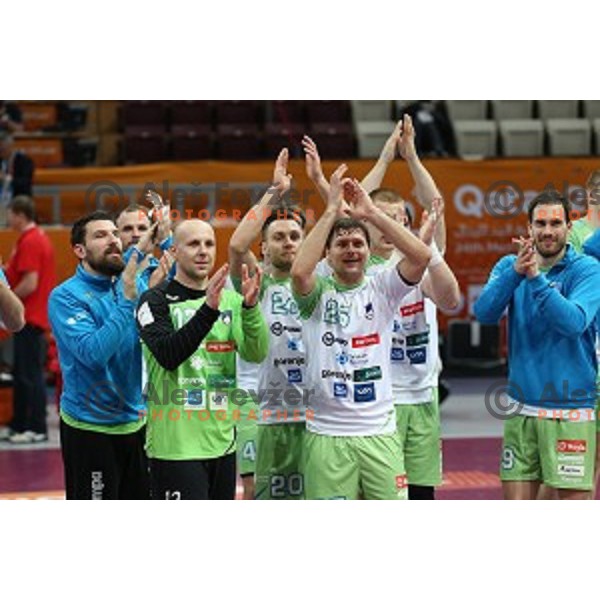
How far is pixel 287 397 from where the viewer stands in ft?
22.8

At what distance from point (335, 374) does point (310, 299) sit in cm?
39

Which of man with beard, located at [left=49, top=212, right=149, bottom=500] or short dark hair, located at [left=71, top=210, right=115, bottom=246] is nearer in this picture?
man with beard, located at [left=49, top=212, right=149, bottom=500]

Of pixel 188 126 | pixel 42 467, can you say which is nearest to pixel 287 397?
pixel 42 467

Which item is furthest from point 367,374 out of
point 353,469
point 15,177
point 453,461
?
point 15,177

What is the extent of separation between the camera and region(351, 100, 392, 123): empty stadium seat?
15680 millimetres

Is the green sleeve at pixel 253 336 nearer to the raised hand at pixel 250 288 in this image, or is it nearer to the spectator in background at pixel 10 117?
the raised hand at pixel 250 288

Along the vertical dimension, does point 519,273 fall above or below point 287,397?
above

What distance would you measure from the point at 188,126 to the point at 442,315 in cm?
423

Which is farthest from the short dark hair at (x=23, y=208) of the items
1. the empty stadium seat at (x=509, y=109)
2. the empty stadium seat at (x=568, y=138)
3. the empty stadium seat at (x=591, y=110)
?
the empty stadium seat at (x=591, y=110)

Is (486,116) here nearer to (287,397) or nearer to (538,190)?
(538,190)

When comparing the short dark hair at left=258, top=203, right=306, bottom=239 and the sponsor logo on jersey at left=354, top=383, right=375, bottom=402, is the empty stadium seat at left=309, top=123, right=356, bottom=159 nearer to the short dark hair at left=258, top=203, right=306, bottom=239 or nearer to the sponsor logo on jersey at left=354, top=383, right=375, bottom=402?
the short dark hair at left=258, top=203, right=306, bottom=239

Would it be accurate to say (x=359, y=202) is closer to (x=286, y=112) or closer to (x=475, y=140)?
(x=475, y=140)

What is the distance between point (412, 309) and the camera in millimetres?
7199

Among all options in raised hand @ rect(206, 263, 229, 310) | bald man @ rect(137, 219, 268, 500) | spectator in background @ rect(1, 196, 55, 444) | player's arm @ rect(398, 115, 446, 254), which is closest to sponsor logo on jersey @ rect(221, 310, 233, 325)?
bald man @ rect(137, 219, 268, 500)
